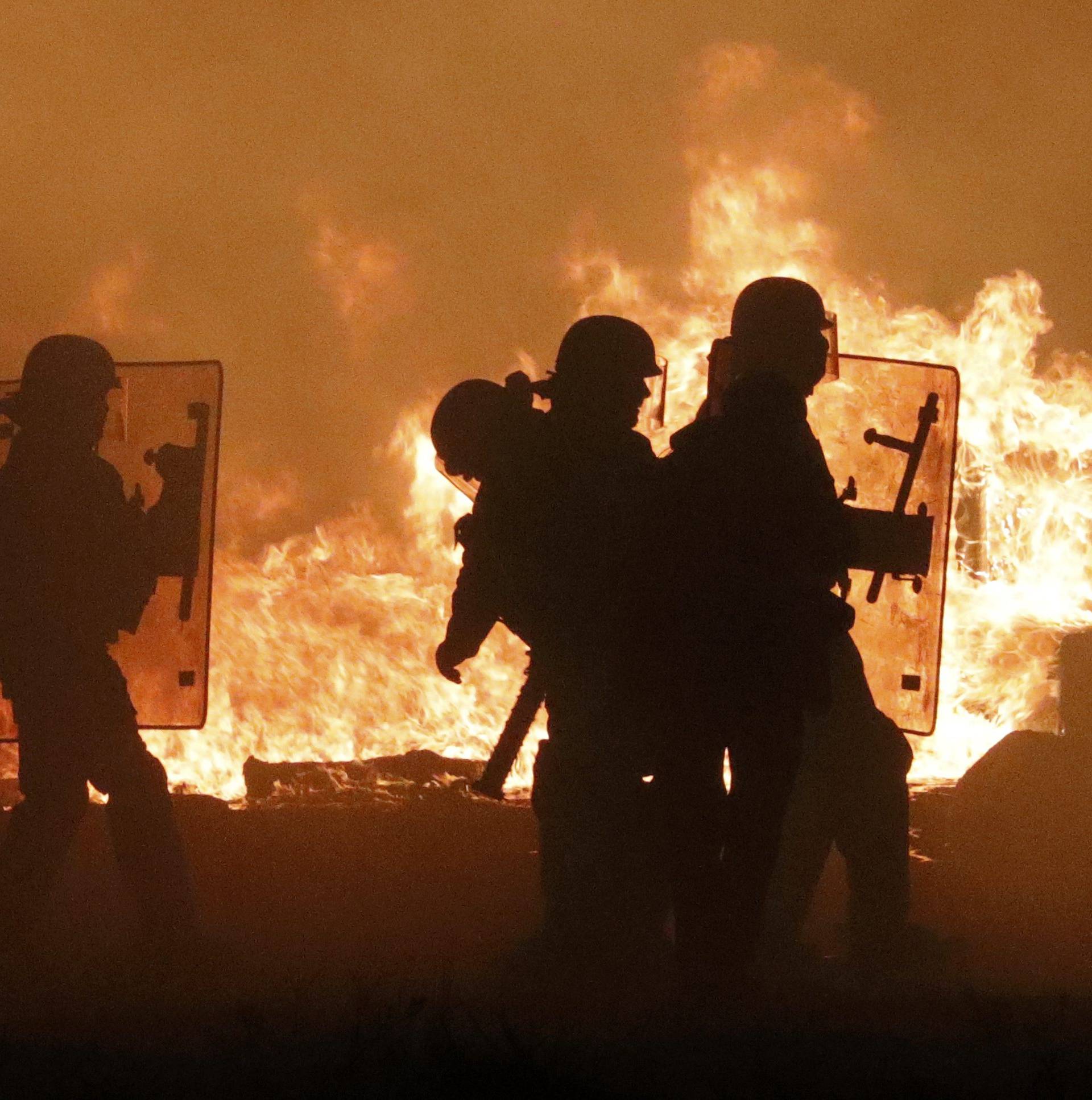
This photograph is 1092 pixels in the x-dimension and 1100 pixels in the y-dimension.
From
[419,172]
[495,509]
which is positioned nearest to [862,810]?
[495,509]


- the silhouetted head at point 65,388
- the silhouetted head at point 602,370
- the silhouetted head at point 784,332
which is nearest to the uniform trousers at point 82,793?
the silhouetted head at point 65,388

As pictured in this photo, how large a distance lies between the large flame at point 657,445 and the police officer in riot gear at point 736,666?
679cm

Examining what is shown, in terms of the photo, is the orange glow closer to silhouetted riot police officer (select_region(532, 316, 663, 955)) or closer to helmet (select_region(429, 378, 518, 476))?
helmet (select_region(429, 378, 518, 476))

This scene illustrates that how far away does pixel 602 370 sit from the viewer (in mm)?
4969

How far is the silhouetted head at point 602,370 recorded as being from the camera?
4.97 metres

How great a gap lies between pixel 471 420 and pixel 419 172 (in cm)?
1038

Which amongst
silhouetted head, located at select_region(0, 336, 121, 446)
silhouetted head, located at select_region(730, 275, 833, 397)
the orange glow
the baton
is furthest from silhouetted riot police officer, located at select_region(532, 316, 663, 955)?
the orange glow

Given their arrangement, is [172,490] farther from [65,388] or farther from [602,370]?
[602,370]

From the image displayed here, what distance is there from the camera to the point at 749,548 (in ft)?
13.7

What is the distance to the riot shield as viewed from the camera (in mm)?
6012

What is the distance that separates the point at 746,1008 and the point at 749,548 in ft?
3.43

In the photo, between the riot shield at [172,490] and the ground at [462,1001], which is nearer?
the ground at [462,1001]

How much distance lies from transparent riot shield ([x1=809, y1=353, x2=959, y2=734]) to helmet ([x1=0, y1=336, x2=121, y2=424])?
2.51 m

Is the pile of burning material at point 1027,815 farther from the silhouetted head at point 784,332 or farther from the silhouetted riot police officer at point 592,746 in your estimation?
the silhouetted head at point 784,332
